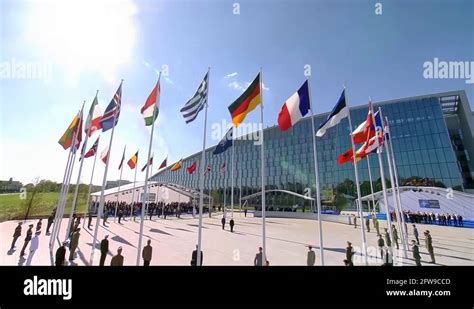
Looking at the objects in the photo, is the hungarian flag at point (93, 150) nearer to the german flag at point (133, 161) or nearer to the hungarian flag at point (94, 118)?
the hungarian flag at point (94, 118)

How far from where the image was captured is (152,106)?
34.8 feet

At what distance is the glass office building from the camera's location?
134 feet

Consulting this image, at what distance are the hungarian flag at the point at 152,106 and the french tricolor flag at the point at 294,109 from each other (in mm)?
6037

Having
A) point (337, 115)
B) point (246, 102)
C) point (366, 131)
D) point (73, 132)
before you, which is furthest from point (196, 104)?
point (366, 131)

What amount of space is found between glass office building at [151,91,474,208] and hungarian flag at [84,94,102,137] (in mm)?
18966

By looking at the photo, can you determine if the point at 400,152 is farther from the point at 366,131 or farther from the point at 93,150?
the point at 93,150

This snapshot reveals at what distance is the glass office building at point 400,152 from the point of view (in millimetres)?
40938

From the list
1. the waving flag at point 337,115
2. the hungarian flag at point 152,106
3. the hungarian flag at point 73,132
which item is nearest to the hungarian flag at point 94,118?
the hungarian flag at point 73,132

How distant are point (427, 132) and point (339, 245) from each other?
43.7 meters

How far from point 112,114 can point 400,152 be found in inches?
2077

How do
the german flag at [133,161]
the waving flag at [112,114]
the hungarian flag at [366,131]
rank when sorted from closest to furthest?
1. the waving flag at [112,114]
2. the hungarian flag at [366,131]
3. the german flag at [133,161]

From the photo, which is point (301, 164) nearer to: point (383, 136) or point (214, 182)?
point (214, 182)
